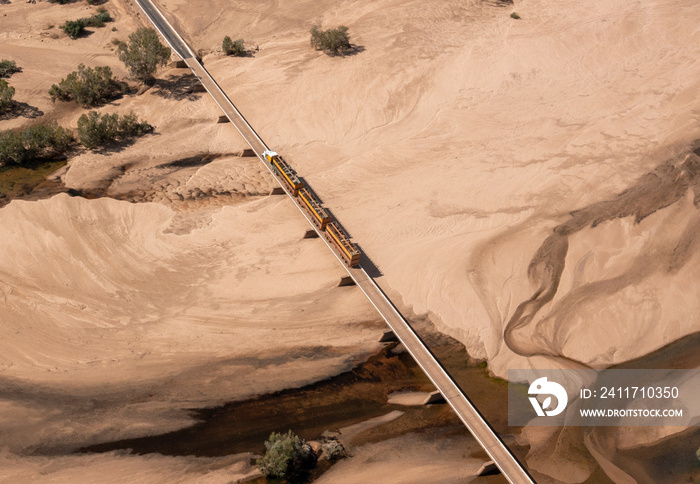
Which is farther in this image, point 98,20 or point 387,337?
point 98,20

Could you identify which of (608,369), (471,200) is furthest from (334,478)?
(471,200)

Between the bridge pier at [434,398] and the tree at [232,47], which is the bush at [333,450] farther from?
the tree at [232,47]

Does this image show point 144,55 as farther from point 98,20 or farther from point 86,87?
point 98,20

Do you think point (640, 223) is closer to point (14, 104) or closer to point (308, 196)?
point (308, 196)

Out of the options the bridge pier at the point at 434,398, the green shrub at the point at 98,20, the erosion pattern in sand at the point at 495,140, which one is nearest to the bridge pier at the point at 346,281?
the erosion pattern in sand at the point at 495,140

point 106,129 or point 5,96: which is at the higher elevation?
point 5,96

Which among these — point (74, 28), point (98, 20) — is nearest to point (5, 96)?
point (74, 28)
